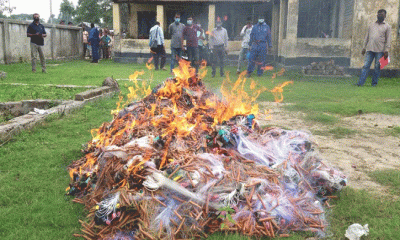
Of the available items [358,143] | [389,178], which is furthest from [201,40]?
[389,178]

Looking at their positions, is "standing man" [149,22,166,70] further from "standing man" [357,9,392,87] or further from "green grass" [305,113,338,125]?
"green grass" [305,113,338,125]

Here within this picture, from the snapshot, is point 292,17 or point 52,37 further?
point 52,37

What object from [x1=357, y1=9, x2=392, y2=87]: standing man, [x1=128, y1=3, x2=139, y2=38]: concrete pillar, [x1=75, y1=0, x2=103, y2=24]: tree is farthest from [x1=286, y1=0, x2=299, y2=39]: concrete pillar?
[x1=75, y1=0, x2=103, y2=24]: tree

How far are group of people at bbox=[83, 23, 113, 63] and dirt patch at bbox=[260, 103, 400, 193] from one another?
1606cm

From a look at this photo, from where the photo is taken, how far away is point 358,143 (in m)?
5.49

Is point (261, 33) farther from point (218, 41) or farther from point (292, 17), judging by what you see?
point (292, 17)

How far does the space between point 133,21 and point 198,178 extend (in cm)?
2200

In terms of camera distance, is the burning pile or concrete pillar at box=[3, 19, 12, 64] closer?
the burning pile

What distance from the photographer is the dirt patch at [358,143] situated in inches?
172

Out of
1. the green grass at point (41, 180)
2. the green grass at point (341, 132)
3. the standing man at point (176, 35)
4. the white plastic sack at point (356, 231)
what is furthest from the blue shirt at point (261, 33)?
the white plastic sack at point (356, 231)

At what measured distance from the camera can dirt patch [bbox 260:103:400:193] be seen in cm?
436

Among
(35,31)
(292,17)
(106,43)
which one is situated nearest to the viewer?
(35,31)

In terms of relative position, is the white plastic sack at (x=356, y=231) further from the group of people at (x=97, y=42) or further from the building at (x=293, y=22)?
the group of people at (x=97, y=42)

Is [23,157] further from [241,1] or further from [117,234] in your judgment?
[241,1]
